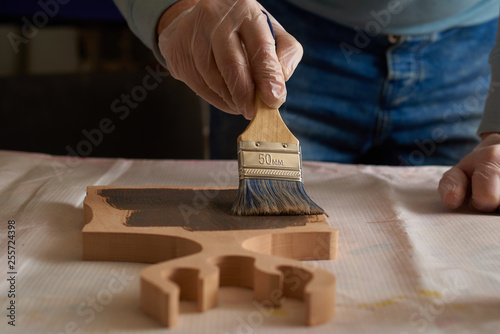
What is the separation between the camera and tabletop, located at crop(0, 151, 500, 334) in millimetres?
686

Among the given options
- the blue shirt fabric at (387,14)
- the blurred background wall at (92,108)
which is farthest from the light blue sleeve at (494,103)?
the blurred background wall at (92,108)

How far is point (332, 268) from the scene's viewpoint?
865mm

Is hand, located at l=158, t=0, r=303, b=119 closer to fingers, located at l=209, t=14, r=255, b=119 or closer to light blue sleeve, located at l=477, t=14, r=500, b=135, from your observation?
fingers, located at l=209, t=14, r=255, b=119

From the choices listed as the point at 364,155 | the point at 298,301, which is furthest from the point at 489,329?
the point at 364,155

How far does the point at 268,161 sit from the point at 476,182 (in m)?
0.43

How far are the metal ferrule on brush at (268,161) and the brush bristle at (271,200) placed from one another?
13mm

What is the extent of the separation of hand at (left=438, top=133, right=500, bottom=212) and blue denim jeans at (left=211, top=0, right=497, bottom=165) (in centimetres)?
44

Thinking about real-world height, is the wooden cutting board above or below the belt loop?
below

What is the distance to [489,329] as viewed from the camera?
2.21ft

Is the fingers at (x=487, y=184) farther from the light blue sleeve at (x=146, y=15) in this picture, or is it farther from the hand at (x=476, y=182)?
the light blue sleeve at (x=146, y=15)

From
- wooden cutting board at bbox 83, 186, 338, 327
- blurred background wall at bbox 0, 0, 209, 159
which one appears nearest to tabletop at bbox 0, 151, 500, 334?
wooden cutting board at bbox 83, 186, 338, 327

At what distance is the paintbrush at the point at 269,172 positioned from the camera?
988 mm

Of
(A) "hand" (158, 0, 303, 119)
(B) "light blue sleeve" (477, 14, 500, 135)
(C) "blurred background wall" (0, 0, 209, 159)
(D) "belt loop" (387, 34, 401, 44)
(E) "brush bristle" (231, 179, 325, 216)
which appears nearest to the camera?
(E) "brush bristle" (231, 179, 325, 216)

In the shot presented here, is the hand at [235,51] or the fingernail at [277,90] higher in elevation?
the hand at [235,51]
